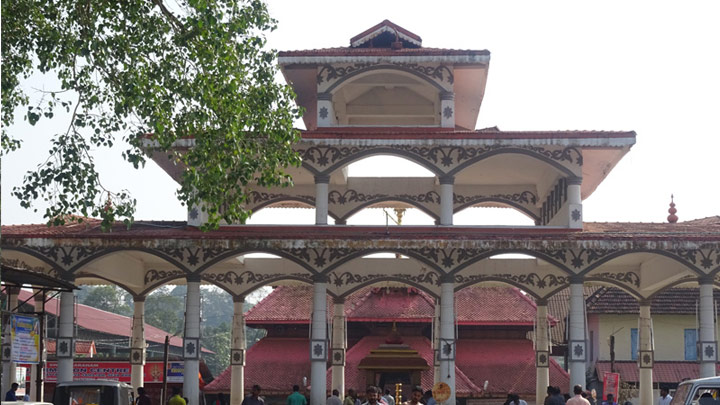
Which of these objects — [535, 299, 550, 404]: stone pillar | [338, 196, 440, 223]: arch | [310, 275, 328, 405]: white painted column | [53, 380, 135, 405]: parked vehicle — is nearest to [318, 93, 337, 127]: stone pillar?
[338, 196, 440, 223]: arch

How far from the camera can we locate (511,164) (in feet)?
97.8

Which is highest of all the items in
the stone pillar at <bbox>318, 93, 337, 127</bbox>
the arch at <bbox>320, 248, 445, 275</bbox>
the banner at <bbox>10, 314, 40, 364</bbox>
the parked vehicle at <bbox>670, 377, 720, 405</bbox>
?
the stone pillar at <bbox>318, 93, 337, 127</bbox>

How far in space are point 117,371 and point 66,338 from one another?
11881 millimetres

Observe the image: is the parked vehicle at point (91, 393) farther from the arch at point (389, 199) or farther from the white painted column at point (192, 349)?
the arch at point (389, 199)

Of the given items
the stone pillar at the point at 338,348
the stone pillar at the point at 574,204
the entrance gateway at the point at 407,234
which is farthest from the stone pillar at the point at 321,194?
the stone pillar at the point at 574,204

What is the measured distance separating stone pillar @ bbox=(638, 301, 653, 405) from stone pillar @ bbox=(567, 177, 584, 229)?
16.1 feet

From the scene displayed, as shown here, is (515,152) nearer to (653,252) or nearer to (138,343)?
(653,252)

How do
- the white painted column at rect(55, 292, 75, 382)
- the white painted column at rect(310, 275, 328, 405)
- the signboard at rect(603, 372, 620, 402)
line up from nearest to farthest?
the signboard at rect(603, 372, 620, 402) < the white painted column at rect(55, 292, 75, 382) < the white painted column at rect(310, 275, 328, 405)

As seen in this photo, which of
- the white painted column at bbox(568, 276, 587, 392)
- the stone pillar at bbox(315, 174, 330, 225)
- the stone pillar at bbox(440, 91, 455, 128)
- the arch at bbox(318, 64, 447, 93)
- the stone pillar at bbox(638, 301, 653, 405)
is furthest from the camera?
the stone pillar at bbox(638, 301, 653, 405)

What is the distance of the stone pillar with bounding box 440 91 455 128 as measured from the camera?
28562 millimetres

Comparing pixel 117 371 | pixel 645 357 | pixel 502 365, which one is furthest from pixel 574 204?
pixel 117 371

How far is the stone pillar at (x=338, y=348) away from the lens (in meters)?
30.8

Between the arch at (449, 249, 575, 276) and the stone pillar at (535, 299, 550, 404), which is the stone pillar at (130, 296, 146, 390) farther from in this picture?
the stone pillar at (535, 299, 550, 404)

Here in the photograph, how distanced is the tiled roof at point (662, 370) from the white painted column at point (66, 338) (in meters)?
21.4
